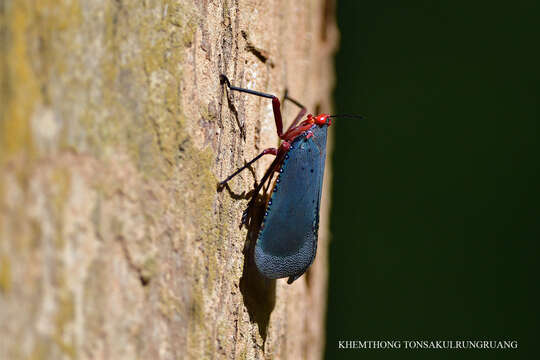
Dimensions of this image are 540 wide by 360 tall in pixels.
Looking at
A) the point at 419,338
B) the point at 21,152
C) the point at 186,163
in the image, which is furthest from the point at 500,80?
the point at 21,152

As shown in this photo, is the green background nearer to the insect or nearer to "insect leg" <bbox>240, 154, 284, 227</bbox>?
the insect

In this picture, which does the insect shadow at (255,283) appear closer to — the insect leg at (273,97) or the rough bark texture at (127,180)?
the rough bark texture at (127,180)

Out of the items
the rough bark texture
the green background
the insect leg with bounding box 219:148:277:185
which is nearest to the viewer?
the rough bark texture

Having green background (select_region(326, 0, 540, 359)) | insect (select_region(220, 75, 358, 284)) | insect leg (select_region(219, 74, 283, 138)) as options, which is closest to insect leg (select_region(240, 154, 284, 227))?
insect (select_region(220, 75, 358, 284))

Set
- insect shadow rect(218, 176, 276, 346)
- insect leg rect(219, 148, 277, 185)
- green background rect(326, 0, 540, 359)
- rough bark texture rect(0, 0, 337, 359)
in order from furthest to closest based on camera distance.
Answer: green background rect(326, 0, 540, 359), insect shadow rect(218, 176, 276, 346), insect leg rect(219, 148, 277, 185), rough bark texture rect(0, 0, 337, 359)

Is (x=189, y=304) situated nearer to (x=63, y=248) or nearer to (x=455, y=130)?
(x=63, y=248)

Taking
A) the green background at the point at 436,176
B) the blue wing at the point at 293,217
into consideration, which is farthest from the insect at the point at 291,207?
the green background at the point at 436,176
